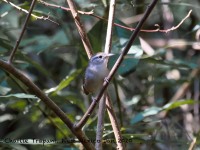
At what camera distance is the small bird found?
7.52 ft

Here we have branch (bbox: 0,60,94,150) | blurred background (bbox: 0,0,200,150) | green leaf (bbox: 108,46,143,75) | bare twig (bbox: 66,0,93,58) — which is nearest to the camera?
branch (bbox: 0,60,94,150)

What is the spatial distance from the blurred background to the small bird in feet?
0.73

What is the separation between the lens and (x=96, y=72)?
237 cm

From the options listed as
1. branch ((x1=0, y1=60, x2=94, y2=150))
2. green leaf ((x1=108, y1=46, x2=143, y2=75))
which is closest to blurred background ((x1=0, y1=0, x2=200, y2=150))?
green leaf ((x1=108, y1=46, x2=143, y2=75))

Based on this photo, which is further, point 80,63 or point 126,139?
point 80,63

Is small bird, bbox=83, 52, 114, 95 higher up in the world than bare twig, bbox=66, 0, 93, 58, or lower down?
lower down

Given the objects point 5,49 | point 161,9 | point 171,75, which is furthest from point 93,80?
point 161,9

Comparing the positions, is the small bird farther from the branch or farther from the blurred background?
the branch

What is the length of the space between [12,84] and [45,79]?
7.29ft

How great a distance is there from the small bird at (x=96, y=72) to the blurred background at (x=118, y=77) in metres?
0.22

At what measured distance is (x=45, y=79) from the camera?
17.1 feet

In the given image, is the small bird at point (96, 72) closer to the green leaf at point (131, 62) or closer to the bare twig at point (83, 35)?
the bare twig at point (83, 35)

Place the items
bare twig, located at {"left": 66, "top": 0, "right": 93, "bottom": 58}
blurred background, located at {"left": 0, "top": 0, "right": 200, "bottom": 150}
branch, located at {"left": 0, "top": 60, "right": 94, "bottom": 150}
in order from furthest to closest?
blurred background, located at {"left": 0, "top": 0, "right": 200, "bottom": 150} → bare twig, located at {"left": 66, "top": 0, "right": 93, "bottom": 58} → branch, located at {"left": 0, "top": 60, "right": 94, "bottom": 150}

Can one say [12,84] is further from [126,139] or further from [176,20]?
[176,20]
